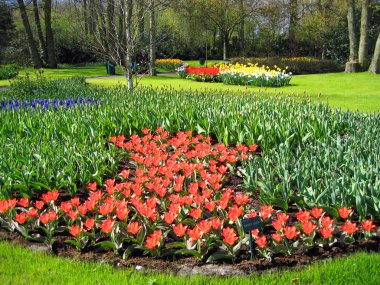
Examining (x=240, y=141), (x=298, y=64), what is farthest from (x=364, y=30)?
(x=240, y=141)

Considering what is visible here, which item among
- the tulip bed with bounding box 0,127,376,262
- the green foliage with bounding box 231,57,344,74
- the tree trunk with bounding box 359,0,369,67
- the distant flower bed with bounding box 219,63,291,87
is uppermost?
the tree trunk with bounding box 359,0,369,67

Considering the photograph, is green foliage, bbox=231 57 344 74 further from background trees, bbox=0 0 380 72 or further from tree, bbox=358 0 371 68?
background trees, bbox=0 0 380 72

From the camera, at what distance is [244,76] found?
18.2 meters

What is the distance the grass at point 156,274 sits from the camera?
2.99 m

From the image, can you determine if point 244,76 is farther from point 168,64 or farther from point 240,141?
point 168,64

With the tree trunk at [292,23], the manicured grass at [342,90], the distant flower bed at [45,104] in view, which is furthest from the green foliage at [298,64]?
the distant flower bed at [45,104]

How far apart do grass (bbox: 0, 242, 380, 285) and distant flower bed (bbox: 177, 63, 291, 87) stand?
14208 mm

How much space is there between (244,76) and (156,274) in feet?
51.5

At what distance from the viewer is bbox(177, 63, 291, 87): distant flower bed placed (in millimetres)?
17234

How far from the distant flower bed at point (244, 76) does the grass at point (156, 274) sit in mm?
14208

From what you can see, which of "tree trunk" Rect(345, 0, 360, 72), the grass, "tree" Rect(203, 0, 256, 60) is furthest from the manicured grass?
"tree" Rect(203, 0, 256, 60)

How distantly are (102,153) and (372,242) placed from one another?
3.35 m

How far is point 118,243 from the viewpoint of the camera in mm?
3492

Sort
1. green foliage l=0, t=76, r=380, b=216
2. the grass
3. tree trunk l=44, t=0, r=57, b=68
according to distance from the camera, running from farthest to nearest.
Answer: tree trunk l=44, t=0, r=57, b=68
green foliage l=0, t=76, r=380, b=216
the grass
